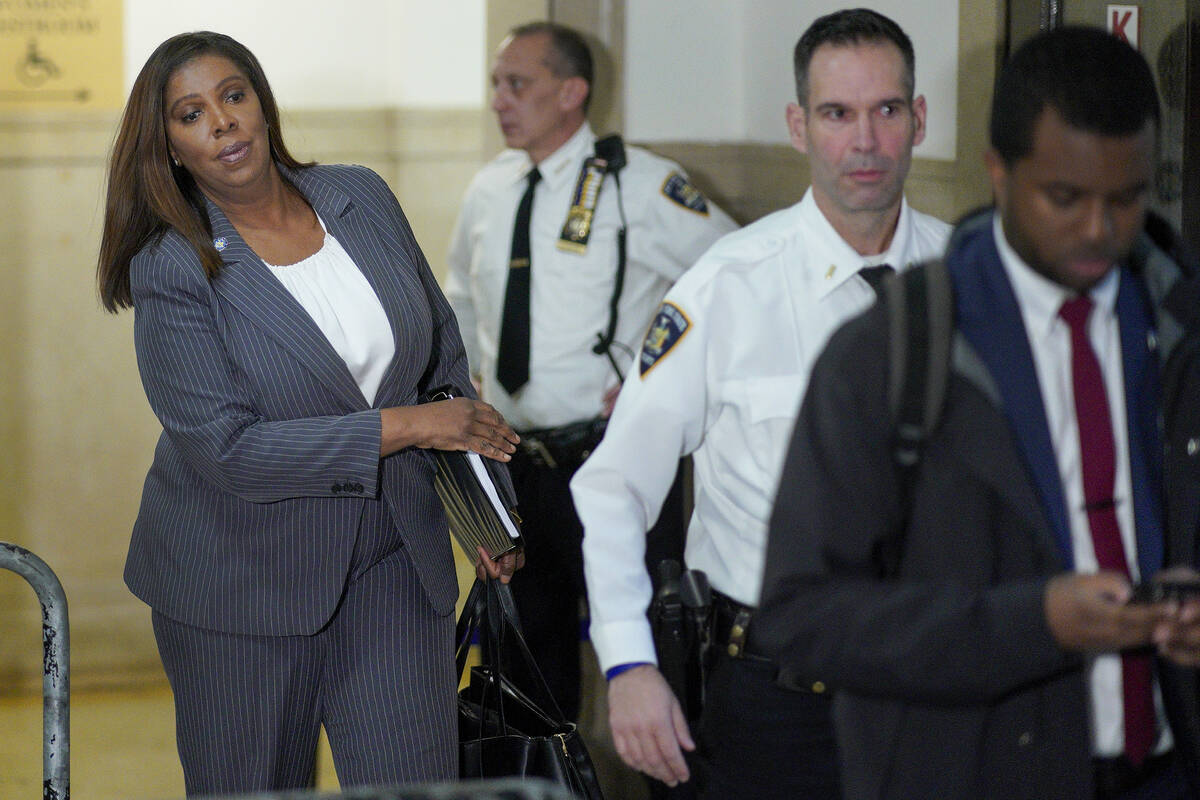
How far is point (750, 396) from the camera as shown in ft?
6.50

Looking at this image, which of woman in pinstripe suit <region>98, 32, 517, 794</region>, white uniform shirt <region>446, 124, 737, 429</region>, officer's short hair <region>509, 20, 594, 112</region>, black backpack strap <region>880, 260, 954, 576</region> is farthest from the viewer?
officer's short hair <region>509, 20, 594, 112</region>

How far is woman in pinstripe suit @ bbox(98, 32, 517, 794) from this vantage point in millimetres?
2334

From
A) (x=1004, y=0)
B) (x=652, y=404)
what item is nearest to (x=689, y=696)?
(x=652, y=404)

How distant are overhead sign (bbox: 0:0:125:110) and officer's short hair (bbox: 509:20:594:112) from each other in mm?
1373

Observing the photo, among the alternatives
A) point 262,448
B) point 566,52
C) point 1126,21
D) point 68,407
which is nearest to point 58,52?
point 68,407

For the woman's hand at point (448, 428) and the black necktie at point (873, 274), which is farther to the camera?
the woman's hand at point (448, 428)

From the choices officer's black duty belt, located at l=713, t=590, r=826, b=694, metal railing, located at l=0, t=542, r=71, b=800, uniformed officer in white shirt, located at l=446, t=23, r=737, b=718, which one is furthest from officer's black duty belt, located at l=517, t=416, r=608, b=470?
officer's black duty belt, located at l=713, t=590, r=826, b=694

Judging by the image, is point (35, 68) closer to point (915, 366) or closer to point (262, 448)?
point (262, 448)

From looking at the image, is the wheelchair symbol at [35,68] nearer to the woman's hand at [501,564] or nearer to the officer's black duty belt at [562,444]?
the officer's black duty belt at [562,444]

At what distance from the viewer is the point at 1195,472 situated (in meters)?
Answer: 1.42

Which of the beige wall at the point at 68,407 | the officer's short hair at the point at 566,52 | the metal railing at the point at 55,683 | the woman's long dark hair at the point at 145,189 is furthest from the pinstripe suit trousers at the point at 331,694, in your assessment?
the beige wall at the point at 68,407

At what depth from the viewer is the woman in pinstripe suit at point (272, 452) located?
2334 millimetres

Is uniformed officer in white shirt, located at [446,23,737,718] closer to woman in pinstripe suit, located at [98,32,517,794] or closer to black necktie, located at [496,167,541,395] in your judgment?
black necktie, located at [496,167,541,395]

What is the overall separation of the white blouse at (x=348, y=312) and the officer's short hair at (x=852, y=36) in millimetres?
768
